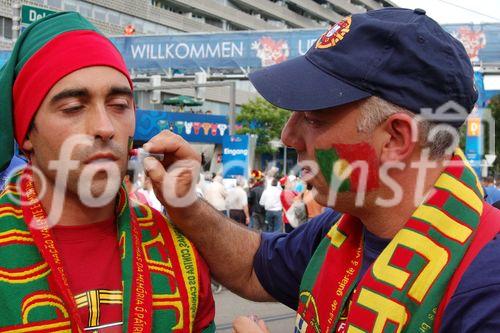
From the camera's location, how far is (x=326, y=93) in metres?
1.79

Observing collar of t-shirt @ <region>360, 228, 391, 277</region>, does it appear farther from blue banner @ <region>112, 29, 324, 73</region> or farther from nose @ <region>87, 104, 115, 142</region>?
blue banner @ <region>112, 29, 324, 73</region>

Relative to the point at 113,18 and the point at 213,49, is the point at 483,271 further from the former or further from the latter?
the point at 113,18

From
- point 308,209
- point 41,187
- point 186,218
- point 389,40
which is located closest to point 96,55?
point 41,187

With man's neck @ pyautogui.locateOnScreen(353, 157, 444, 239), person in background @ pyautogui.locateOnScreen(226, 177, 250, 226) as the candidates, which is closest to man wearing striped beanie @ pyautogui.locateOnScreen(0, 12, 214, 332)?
man's neck @ pyautogui.locateOnScreen(353, 157, 444, 239)

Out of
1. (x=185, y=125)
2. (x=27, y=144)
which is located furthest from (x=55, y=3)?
(x=27, y=144)

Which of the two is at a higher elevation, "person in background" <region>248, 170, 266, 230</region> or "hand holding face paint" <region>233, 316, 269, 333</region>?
"hand holding face paint" <region>233, 316, 269, 333</region>

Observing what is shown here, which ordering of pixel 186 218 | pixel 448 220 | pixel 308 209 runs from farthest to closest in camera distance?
1. pixel 308 209
2. pixel 186 218
3. pixel 448 220

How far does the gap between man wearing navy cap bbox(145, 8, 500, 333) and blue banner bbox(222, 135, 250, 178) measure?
11.9 m

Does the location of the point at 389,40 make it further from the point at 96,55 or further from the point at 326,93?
the point at 96,55

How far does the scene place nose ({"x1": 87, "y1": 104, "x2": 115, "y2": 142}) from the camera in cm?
183

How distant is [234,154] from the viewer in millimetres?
14094

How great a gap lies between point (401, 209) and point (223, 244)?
70 cm

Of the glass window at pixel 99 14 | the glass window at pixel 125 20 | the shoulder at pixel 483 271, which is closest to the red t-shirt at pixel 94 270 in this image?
the shoulder at pixel 483 271

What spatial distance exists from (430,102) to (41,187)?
4.16ft
